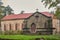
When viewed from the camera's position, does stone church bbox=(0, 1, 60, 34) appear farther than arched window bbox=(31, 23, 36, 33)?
No

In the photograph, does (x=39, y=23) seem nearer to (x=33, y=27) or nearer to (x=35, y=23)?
(x=35, y=23)

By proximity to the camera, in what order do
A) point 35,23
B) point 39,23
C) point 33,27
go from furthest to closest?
point 33,27 < point 35,23 < point 39,23

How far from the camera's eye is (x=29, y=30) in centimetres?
5512

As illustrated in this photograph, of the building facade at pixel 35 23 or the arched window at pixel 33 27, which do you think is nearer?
the building facade at pixel 35 23

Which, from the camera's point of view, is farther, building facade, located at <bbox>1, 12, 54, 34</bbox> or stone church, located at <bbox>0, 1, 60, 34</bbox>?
building facade, located at <bbox>1, 12, 54, 34</bbox>

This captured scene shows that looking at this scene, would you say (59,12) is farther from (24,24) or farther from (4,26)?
(4,26)

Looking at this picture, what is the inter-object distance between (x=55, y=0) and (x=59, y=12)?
2.27 metres

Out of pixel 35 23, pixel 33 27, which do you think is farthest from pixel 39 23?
pixel 33 27

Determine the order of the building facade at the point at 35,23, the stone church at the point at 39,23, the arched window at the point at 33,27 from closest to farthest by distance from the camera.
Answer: the stone church at the point at 39,23 → the building facade at the point at 35,23 → the arched window at the point at 33,27

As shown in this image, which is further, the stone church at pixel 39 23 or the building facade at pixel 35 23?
the building facade at pixel 35 23

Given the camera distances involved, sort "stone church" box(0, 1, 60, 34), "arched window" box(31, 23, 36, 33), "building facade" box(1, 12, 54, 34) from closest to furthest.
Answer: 1. "stone church" box(0, 1, 60, 34)
2. "building facade" box(1, 12, 54, 34)
3. "arched window" box(31, 23, 36, 33)

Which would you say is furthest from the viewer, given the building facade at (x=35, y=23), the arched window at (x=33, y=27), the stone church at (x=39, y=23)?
the arched window at (x=33, y=27)

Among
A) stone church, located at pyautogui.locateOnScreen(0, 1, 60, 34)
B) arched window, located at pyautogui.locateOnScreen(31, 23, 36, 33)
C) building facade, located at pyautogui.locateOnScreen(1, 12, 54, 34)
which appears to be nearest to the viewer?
stone church, located at pyautogui.locateOnScreen(0, 1, 60, 34)

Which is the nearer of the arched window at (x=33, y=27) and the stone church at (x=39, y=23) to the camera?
the stone church at (x=39, y=23)
